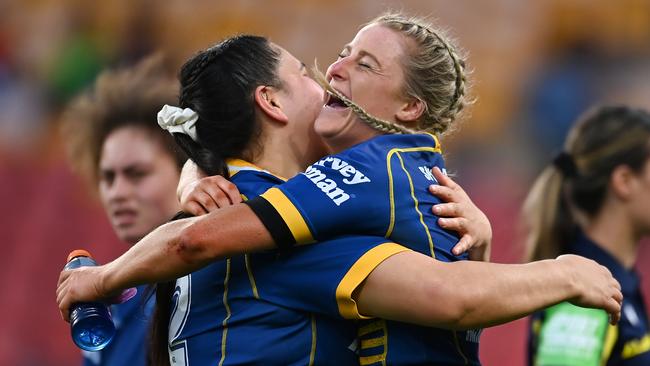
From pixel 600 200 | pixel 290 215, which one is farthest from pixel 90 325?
pixel 600 200

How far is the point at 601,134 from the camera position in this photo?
419 cm

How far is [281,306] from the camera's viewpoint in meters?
2.38

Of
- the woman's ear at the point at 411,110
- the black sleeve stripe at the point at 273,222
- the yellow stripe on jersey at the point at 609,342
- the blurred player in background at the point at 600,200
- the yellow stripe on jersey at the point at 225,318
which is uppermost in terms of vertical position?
the woman's ear at the point at 411,110

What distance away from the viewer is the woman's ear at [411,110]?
2.64 meters

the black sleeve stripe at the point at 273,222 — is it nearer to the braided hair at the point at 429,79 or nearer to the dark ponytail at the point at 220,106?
the dark ponytail at the point at 220,106

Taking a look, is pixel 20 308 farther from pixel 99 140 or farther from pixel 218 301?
pixel 218 301

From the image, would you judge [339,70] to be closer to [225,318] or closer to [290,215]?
[290,215]

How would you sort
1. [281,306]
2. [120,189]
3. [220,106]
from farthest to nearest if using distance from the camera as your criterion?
[120,189] → [220,106] → [281,306]

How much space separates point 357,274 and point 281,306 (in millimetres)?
206

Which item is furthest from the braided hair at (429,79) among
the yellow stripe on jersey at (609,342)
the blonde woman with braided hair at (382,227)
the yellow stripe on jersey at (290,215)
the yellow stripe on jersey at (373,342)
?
the yellow stripe on jersey at (609,342)

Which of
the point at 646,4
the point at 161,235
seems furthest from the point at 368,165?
the point at 646,4

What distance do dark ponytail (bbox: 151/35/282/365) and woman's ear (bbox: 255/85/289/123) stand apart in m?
0.01

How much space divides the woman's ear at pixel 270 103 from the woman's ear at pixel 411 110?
0.92ft

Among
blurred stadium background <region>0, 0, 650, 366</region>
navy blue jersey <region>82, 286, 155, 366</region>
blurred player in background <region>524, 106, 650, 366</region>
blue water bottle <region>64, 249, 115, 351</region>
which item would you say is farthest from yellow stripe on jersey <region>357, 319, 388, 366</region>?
blurred stadium background <region>0, 0, 650, 366</region>
